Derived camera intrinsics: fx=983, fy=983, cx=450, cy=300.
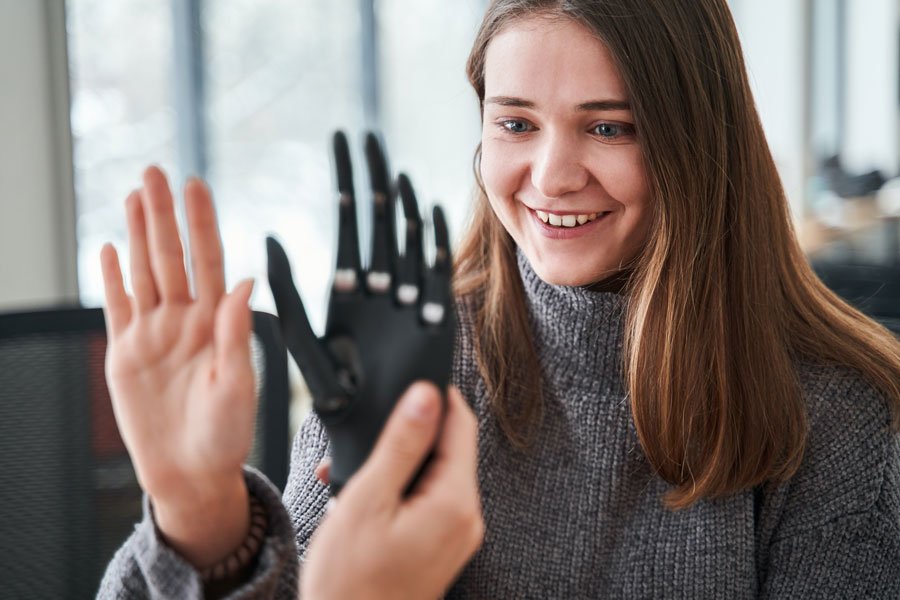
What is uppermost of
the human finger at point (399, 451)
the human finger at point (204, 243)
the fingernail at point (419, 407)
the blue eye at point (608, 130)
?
the blue eye at point (608, 130)

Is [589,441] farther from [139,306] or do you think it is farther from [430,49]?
[430,49]

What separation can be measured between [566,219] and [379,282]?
44 centimetres

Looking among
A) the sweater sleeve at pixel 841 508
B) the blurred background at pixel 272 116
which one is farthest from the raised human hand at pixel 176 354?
the blurred background at pixel 272 116

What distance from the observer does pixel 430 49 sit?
4824 millimetres

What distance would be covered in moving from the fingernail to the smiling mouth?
47 centimetres

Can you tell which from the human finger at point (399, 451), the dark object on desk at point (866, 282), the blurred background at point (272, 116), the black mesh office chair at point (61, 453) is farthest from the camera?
the blurred background at point (272, 116)

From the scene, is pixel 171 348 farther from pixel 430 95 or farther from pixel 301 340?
pixel 430 95

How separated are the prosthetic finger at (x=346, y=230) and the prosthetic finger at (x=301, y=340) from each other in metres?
0.04

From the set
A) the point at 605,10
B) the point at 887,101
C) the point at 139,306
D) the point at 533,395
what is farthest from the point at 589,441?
the point at 887,101

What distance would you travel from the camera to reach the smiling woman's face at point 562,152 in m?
0.99

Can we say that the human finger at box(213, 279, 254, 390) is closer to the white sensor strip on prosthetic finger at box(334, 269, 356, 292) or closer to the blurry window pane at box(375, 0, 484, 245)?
the white sensor strip on prosthetic finger at box(334, 269, 356, 292)

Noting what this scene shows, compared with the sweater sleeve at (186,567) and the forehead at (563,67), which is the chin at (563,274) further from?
the sweater sleeve at (186,567)

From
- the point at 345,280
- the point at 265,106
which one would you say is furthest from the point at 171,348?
the point at 265,106

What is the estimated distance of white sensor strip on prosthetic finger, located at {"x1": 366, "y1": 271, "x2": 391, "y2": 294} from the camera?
25.6 inches
